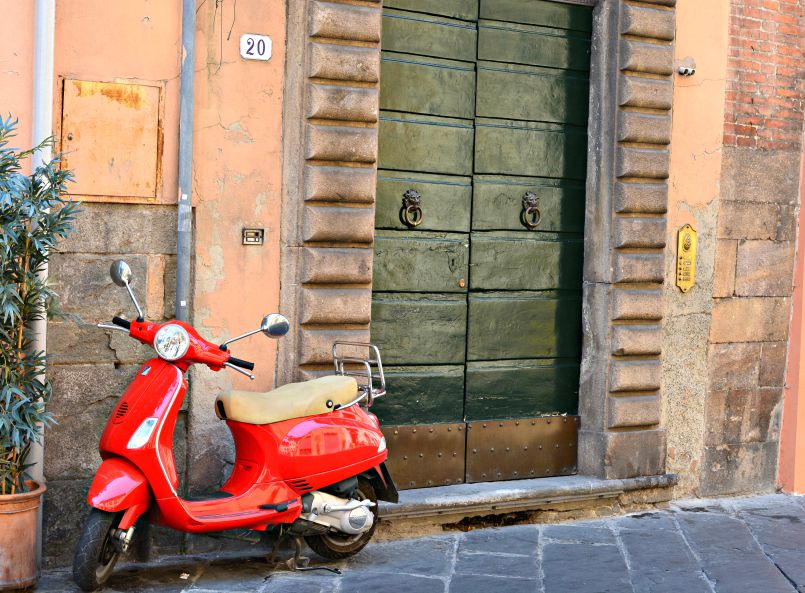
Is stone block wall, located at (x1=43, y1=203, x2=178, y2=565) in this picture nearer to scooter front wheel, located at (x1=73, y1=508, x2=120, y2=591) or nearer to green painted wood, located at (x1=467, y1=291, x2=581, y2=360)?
scooter front wheel, located at (x1=73, y1=508, x2=120, y2=591)

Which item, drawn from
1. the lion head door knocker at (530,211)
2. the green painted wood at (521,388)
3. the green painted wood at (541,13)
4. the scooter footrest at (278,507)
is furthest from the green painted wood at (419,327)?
the green painted wood at (541,13)

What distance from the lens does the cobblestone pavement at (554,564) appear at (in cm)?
536

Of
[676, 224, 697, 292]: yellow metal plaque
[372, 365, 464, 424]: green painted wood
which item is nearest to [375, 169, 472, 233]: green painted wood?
[372, 365, 464, 424]: green painted wood

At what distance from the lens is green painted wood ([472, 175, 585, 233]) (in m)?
6.82

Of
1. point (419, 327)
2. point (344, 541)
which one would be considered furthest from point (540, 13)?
point (344, 541)

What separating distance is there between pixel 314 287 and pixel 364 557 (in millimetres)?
1472

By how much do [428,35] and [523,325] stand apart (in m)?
1.89

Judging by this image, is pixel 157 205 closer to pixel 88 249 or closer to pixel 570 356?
pixel 88 249

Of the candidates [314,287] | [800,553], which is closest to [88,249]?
[314,287]

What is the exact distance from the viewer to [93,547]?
4.76 m

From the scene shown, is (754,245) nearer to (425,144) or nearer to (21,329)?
(425,144)

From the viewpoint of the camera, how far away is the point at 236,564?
5.67m

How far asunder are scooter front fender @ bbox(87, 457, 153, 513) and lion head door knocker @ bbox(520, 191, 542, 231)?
10.2 feet

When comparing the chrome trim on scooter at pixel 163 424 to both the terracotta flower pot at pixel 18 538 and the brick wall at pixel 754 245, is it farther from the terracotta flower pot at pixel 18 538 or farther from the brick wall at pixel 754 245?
the brick wall at pixel 754 245
